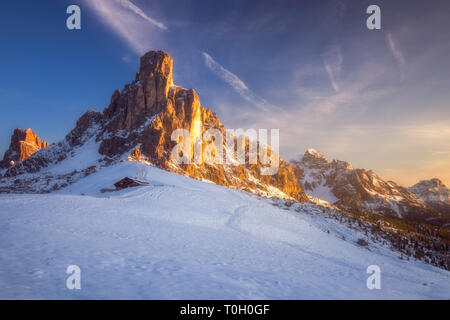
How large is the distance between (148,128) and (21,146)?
131 metres

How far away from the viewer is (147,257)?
9.33 meters

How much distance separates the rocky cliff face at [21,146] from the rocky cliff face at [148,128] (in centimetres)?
5445

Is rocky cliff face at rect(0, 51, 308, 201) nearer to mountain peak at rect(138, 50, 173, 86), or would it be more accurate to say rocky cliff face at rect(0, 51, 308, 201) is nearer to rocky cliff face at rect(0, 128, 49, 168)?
mountain peak at rect(138, 50, 173, 86)

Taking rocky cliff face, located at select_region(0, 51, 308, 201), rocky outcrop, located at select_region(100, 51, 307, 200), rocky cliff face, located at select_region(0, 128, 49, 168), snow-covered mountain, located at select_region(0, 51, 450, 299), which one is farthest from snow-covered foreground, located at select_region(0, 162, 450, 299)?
rocky cliff face, located at select_region(0, 128, 49, 168)

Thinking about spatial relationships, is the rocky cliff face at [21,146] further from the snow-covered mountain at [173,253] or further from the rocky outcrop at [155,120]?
the snow-covered mountain at [173,253]

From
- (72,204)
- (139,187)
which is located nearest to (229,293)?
(72,204)

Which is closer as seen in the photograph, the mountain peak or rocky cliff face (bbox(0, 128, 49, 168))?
the mountain peak

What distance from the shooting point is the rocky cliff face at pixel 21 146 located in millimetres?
153750

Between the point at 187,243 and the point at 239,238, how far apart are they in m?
4.94

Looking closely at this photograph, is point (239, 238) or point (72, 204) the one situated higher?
point (72, 204)

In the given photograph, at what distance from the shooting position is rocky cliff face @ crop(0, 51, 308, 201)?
352 ft

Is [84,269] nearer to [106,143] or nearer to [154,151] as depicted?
[154,151]

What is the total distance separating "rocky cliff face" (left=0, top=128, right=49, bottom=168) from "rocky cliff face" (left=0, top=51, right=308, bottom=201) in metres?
54.4

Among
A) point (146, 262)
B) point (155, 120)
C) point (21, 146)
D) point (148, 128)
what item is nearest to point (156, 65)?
point (155, 120)
